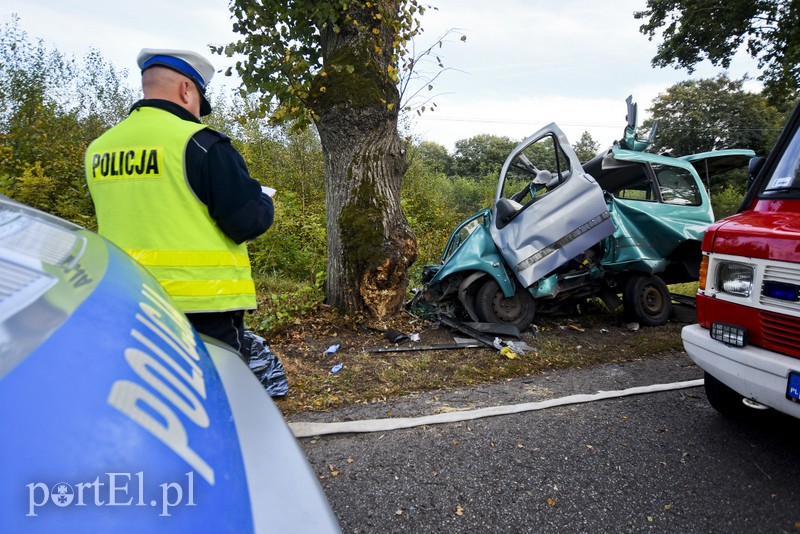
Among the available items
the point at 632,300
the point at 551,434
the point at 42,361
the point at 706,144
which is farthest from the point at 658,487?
the point at 706,144

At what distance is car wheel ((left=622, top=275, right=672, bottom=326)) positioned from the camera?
5.49m

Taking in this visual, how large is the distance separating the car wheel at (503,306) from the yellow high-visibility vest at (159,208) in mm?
3627

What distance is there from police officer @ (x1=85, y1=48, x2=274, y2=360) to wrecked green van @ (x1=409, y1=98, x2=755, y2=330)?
11.7 feet

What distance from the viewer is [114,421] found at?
0.68m

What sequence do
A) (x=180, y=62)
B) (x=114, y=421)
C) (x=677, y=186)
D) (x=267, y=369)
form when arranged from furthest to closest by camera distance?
(x=677, y=186) → (x=267, y=369) → (x=180, y=62) → (x=114, y=421)

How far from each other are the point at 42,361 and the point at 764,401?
2816 millimetres

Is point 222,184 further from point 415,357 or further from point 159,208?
point 415,357

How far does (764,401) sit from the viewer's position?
221cm

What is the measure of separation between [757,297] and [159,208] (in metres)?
2.96

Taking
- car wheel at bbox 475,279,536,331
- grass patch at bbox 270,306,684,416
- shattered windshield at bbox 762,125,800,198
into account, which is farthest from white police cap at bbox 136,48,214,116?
car wheel at bbox 475,279,536,331

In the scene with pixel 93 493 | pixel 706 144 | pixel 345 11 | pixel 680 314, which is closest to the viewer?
pixel 93 493

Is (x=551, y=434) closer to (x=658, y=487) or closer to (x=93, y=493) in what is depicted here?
(x=658, y=487)

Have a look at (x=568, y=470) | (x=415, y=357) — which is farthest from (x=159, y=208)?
(x=415, y=357)

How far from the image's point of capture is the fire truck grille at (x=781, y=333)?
2164 mm
